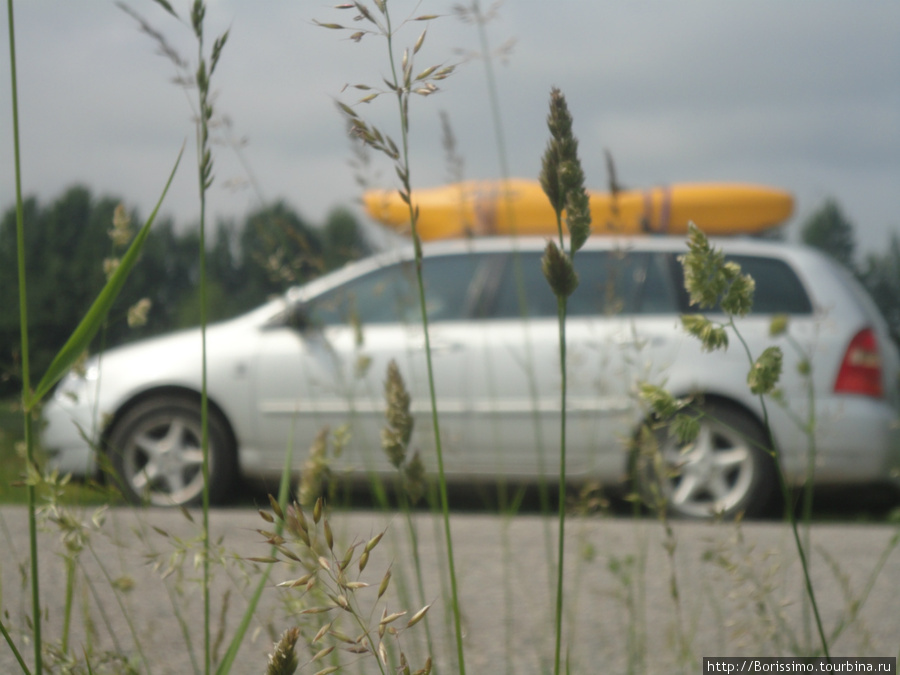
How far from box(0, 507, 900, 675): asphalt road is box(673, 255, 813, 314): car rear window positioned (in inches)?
77.7

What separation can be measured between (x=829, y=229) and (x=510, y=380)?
14071 mm

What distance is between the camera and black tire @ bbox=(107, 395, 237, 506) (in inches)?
186

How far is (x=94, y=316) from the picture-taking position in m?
0.60

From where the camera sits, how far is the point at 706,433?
13.1 ft

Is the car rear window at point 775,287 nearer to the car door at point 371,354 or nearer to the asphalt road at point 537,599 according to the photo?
the car door at point 371,354

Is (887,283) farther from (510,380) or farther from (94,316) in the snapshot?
(94,316)

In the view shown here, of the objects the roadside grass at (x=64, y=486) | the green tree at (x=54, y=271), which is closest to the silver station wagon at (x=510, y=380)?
the green tree at (x=54, y=271)

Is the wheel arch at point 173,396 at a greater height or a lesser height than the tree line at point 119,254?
lesser

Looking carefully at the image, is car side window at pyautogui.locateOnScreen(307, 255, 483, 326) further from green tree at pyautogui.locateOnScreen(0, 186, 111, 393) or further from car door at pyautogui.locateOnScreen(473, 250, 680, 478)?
green tree at pyautogui.locateOnScreen(0, 186, 111, 393)

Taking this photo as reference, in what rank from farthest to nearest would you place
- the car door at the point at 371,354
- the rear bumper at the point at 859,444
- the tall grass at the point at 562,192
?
the car door at the point at 371,354
the rear bumper at the point at 859,444
the tall grass at the point at 562,192

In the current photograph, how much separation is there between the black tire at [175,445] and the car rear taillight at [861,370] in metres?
3.19

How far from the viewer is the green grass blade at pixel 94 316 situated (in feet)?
1.97

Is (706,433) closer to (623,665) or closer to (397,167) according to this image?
(623,665)

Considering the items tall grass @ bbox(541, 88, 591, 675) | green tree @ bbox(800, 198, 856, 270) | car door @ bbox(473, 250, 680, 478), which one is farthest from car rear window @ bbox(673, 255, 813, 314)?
green tree @ bbox(800, 198, 856, 270)
